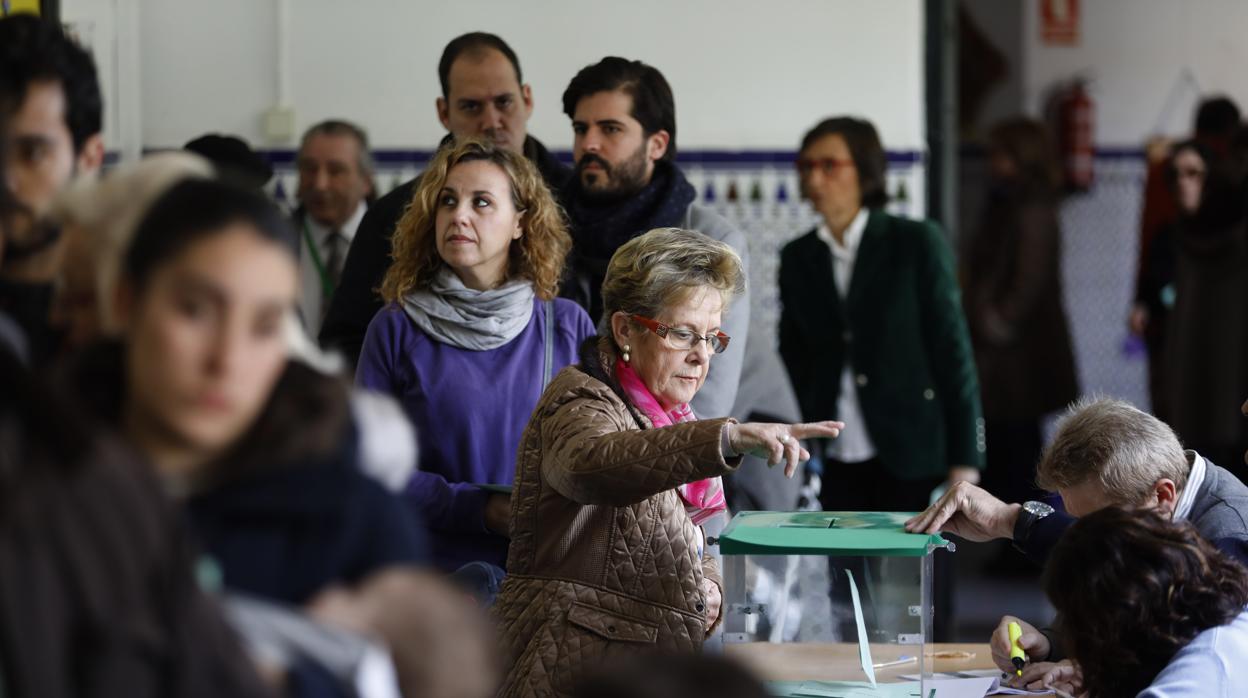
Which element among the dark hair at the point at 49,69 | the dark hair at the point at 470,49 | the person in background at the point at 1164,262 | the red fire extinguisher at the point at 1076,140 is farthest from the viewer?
the red fire extinguisher at the point at 1076,140

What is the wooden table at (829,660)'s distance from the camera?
2678mm

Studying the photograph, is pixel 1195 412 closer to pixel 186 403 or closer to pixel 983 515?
pixel 983 515

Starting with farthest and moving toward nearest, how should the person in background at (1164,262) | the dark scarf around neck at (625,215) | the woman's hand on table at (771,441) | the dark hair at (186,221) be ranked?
1. the person in background at (1164,262)
2. the dark scarf around neck at (625,215)
3. the woman's hand on table at (771,441)
4. the dark hair at (186,221)

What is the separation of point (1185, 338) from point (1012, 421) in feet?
2.75

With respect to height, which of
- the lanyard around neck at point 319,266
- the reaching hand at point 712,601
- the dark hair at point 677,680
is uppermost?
the lanyard around neck at point 319,266

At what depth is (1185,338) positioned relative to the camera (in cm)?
637

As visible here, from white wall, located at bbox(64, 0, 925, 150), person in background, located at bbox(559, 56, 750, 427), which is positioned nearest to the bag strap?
person in background, located at bbox(559, 56, 750, 427)

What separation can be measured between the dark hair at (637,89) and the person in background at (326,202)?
1.10 meters

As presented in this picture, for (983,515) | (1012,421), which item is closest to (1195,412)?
(1012,421)

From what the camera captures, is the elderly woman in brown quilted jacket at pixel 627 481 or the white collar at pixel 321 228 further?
the white collar at pixel 321 228

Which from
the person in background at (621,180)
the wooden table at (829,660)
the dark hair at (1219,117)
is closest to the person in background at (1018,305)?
the dark hair at (1219,117)

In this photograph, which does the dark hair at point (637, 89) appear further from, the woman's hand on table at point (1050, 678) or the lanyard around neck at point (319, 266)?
the woman's hand on table at point (1050, 678)

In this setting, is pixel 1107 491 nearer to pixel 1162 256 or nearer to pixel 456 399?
pixel 456 399

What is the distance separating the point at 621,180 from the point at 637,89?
0.81 ft
